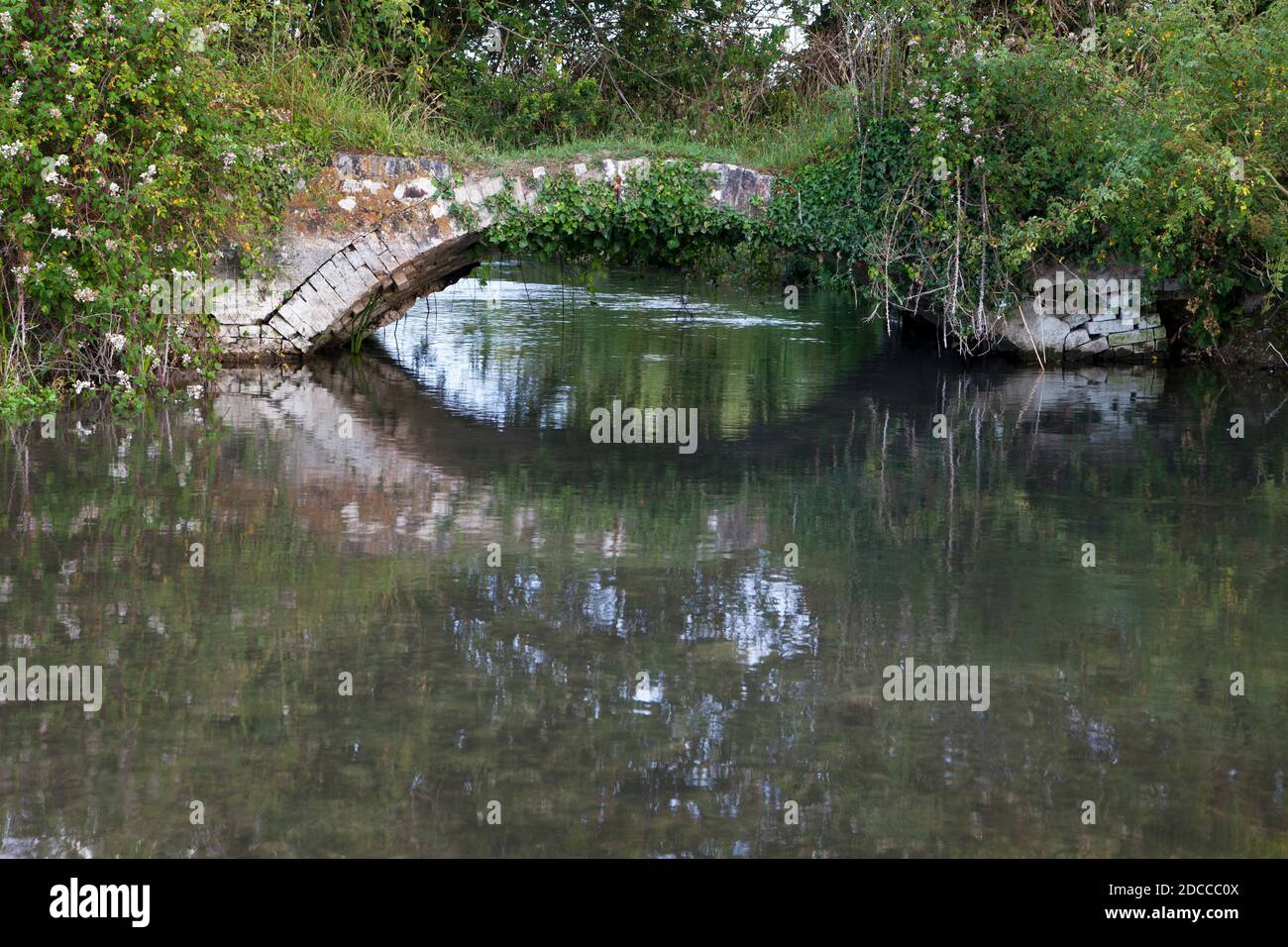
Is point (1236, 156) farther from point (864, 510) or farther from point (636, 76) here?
point (636, 76)

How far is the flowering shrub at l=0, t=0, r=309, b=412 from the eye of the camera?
10266mm

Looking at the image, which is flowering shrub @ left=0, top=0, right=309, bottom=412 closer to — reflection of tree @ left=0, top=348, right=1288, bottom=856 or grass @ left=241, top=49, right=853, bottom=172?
reflection of tree @ left=0, top=348, right=1288, bottom=856

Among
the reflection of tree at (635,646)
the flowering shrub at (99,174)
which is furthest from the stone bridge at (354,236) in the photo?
the reflection of tree at (635,646)

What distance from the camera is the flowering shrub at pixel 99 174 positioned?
33.7 ft

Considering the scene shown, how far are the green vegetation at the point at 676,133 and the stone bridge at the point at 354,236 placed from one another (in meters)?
0.26

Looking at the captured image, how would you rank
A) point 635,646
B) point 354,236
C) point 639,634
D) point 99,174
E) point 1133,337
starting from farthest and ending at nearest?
point 1133,337 → point 354,236 → point 99,174 → point 639,634 → point 635,646

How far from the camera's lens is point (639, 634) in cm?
577

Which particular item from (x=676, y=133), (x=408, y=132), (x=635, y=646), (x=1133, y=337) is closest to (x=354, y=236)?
(x=408, y=132)

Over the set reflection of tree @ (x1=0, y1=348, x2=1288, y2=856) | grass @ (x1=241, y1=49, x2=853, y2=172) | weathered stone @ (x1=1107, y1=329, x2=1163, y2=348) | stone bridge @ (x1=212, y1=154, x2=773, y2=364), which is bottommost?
reflection of tree @ (x1=0, y1=348, x2=1288, y2=856)

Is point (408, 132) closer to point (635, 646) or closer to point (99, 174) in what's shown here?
point (99, 174)

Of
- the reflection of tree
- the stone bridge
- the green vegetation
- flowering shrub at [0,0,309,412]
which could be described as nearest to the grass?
the green vegetation

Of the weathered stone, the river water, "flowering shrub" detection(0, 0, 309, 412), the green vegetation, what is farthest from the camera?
the weathered stone

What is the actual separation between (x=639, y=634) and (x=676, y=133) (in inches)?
438

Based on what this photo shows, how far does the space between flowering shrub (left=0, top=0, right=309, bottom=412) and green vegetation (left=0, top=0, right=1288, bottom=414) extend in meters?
0.03
